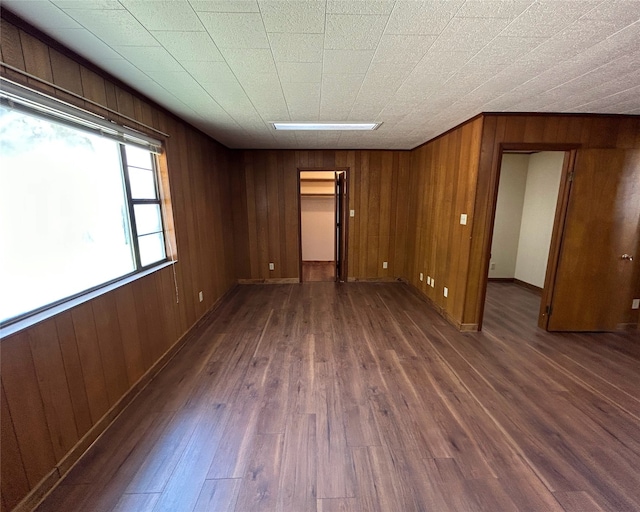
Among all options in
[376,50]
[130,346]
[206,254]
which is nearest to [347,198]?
[206,254]

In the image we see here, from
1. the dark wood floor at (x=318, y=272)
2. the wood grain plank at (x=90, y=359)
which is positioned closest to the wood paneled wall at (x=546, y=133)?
the dark wood floor at (x=318, y=272)

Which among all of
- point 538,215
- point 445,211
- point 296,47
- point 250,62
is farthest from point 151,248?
point 538,215

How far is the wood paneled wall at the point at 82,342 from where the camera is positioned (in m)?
1.25

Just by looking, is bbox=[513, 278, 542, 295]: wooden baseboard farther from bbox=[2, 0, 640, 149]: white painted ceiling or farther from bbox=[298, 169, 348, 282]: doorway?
bbox=[298, 169, 348, 282]: doorway

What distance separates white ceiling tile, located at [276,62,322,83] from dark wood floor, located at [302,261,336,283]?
3.76 m

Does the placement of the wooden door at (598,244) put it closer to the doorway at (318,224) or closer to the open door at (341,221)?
the open door at (341,221)

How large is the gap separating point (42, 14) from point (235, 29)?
906mm

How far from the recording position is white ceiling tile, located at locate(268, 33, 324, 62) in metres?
1.47

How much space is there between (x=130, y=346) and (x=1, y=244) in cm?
113

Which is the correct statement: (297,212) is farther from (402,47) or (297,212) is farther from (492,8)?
(492,8)

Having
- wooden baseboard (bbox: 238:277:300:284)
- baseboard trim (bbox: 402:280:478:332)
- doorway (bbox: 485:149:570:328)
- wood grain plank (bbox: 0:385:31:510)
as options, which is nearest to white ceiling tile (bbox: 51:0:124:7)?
wood grain plank (bbox: 0:385:31:510)

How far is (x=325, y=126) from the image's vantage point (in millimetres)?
3223

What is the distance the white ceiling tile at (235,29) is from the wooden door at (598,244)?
11.1 feet

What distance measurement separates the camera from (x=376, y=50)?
1.59 metres
